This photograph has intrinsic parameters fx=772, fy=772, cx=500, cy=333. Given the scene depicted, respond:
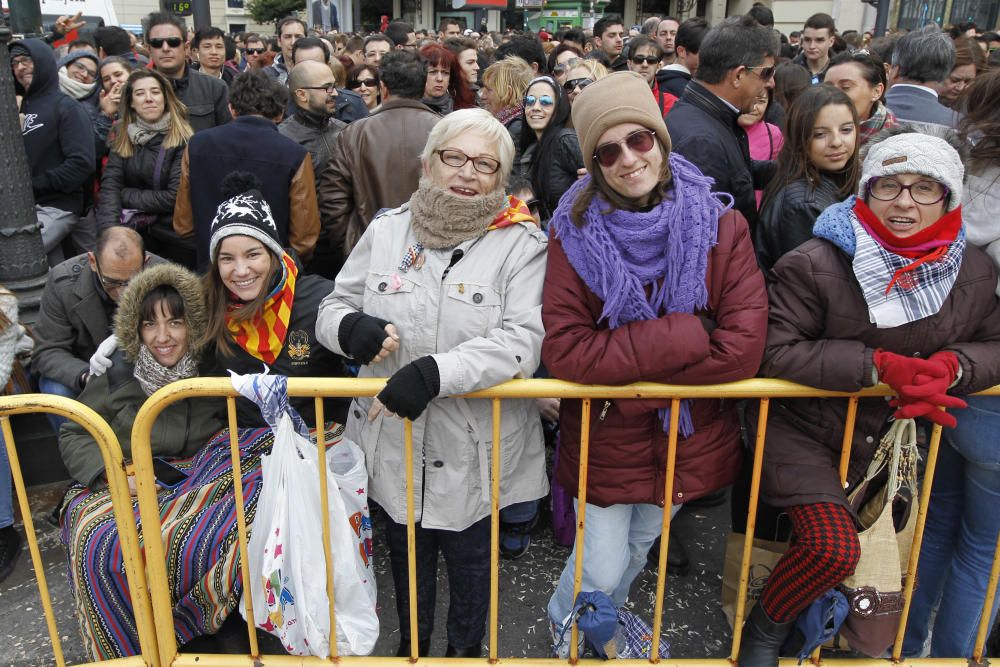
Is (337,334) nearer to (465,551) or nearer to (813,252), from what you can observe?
(465,551)

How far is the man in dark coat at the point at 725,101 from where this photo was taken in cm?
322

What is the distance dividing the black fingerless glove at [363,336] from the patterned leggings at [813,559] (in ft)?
4.56

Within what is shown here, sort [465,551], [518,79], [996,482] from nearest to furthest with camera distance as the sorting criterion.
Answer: [996,482], [465,551], [518,79]

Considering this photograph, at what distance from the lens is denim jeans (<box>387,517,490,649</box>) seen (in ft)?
8.84

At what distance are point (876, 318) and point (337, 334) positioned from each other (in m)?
1.64

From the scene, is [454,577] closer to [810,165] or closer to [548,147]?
[810,165]

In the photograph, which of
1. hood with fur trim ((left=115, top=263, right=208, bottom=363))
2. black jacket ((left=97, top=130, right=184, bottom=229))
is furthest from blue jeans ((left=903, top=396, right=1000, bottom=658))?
black jacket ((left=97, top=130, right=184, bottom=229))

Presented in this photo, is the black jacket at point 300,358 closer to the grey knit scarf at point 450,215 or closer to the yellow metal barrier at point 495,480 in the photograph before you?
the yellow metal barrier at point 495,480

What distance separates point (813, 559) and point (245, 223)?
2.31 meters

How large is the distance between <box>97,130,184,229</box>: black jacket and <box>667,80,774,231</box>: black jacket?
9.72ft

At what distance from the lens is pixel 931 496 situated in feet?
8.88

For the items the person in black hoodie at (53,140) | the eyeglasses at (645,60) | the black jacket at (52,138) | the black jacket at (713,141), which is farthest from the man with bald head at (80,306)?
the eyeglasses at (645,60)

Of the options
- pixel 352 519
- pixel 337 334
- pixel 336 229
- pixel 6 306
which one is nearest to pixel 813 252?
pixel 337 334

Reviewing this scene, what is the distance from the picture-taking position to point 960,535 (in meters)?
2.62
